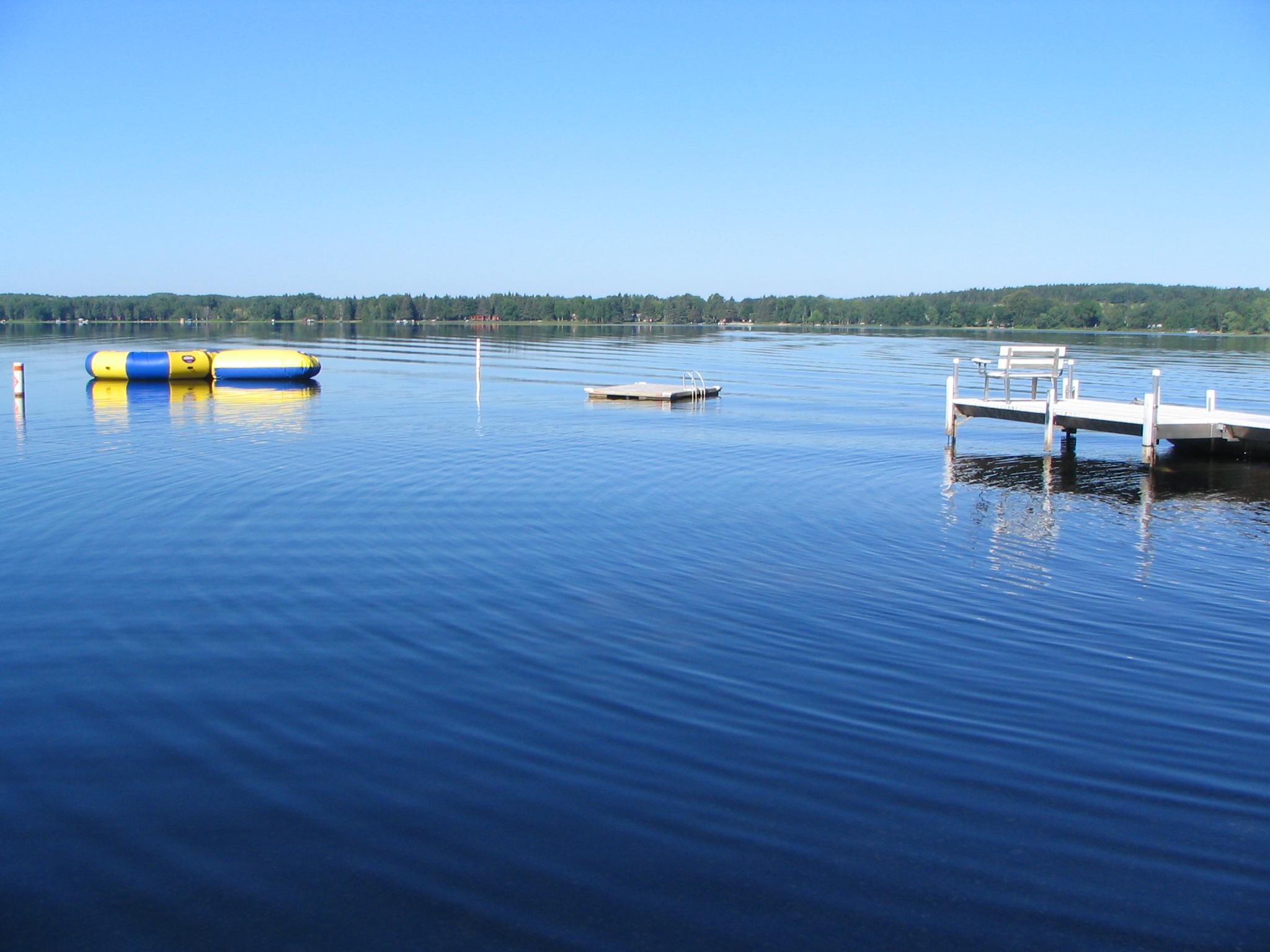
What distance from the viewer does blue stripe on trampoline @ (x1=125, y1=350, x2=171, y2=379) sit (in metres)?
36.8

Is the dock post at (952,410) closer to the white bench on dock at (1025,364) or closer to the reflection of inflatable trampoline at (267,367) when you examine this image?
the white bench on dock at (1025,364)

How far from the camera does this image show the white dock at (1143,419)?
1927 centimetres

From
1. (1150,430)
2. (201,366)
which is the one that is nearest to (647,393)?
(1150,430)

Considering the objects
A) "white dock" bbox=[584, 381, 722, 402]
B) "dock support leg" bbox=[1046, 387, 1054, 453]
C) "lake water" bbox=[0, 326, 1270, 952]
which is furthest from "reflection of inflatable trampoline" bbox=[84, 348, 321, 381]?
"dock support leg" bbox=[1046, 387, 1054, 453]

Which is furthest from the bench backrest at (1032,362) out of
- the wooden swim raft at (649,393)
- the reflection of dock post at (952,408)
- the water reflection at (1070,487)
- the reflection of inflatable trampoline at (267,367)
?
the reflection of inflatable trampoline at (267,367)

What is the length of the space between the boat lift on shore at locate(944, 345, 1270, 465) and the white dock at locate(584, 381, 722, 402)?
34.0 ft

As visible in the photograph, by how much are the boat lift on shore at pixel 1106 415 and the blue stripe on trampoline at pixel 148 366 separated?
91.6 feet

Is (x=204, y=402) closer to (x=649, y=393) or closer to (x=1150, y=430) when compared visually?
(x=649, y=393)

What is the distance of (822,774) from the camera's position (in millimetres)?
5930

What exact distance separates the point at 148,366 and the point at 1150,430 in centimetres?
3246

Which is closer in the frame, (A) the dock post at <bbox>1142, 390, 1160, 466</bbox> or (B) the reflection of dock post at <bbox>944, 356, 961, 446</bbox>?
(A) the dock post at <bbox>1142, 390, 1160, 466</bbox>

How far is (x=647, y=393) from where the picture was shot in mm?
31891

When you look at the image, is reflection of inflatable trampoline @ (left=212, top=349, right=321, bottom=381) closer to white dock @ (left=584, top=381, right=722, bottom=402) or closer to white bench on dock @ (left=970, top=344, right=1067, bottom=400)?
white dock @ (left=584, top=381, right=722, bottom=402)

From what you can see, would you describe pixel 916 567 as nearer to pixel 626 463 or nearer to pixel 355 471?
pixel 626 463
